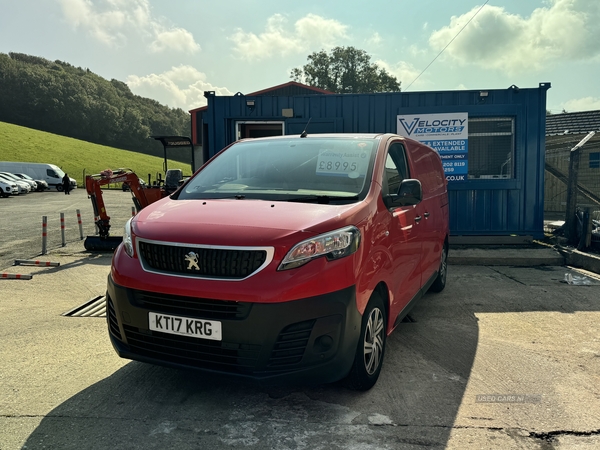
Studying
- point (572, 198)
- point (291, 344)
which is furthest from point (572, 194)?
point (291, 344)

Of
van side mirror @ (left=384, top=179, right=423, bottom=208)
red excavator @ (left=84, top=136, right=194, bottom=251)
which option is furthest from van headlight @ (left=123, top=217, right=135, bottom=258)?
red excavator @ (left=84, top=136, right=194, bottom=251)

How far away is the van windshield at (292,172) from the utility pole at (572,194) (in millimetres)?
6504

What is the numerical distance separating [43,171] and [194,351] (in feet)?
152

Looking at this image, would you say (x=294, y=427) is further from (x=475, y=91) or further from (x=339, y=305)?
(x=475, y=91)

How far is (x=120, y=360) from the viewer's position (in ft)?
12.9

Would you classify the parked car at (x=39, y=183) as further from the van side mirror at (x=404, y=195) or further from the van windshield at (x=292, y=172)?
the van side mirror at (x=404, y=195)

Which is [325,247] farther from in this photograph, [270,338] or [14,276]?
[14,276]

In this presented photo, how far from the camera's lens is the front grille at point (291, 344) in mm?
2758

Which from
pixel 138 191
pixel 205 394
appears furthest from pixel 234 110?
pixel 205 394

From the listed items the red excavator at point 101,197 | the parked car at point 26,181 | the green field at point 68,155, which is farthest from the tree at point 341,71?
the red excavator at point 101,197

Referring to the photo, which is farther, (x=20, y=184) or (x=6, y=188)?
(x=20, y=184)

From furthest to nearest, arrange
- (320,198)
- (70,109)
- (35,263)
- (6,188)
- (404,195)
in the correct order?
1. (70,109)
2. (6,188)
3. (35,263)
4. (404,195)
5. (320,198)

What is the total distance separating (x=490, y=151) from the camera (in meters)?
9.82

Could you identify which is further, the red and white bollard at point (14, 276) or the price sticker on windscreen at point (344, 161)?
the red and white bollard at point (14, 276)
